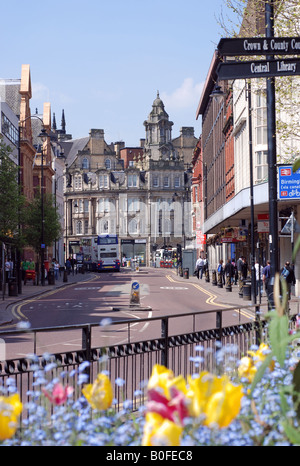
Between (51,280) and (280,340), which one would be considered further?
(51,280)

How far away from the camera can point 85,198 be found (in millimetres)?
148250

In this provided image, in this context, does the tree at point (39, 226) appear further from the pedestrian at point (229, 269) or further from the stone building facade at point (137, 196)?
the stone building facade at point (137, 196)

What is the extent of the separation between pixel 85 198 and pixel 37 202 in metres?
85.5

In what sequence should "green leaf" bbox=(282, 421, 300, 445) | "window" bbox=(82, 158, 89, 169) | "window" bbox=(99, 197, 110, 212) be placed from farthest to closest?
"window" bbox=(82, 158, 89, 169) < "window" bbox=(99, 197, 110, 212) < "green leaf" bbox=(282, 421, 300, 445)

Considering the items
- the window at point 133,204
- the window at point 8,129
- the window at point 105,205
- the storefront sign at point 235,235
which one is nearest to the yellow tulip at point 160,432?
the storefront sign at point 235,235

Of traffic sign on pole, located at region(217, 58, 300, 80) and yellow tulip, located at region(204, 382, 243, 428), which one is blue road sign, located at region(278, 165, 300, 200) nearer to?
traffic sign on pole, located at region(217, 58, 300, 80)

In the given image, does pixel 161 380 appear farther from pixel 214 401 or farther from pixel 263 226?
pixel 263 226

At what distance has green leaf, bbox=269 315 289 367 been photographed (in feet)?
11.8

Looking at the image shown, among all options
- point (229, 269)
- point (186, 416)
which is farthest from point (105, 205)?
point (186, 416)

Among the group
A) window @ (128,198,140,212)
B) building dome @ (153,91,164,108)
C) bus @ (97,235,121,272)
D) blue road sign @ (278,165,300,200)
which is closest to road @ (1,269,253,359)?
blue road sign @ (278,165,300,200)

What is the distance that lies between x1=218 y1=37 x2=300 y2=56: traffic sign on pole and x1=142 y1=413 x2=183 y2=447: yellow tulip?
237 inches

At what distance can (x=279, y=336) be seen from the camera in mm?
3689
